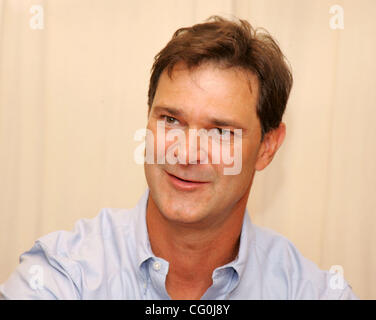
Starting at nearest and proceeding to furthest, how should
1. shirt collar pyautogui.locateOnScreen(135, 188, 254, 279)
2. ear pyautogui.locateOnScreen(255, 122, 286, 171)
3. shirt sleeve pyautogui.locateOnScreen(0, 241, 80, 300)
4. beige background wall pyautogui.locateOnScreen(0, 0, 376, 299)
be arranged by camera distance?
shirt sleeve pyautogui.locateOnScreen(0, 241, 80, 300)
shirt collar pyautogui.locateOnScreen(135, 188, 254, 279)
ear pyautogui.locateOnScreen(255, 122, 286, 171)
beige background wall pyautogui.locateOnScreen(0, 0, 376, 299)

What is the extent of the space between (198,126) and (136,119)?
2.32ft

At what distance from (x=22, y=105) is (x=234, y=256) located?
3.08 ft

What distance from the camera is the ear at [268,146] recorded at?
4.83 feet

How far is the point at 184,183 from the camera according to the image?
1284mm

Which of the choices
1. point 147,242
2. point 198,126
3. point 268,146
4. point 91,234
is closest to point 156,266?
point 147,242

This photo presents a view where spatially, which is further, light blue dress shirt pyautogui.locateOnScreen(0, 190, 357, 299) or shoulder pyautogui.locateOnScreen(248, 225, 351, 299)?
shoulder pyautogui.locateOnScreen(248, 225, 351, 299)

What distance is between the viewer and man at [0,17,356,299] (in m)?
1.28

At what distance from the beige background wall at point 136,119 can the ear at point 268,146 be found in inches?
20.7

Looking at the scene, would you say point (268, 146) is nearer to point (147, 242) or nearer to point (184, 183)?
point (184, 183)

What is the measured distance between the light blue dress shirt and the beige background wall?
0.53 m

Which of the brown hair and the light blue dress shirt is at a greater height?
the brown hair

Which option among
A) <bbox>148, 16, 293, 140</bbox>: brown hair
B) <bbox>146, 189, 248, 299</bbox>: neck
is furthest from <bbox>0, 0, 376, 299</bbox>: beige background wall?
<bbox>146, 189, 248, 299</bbox>: neck

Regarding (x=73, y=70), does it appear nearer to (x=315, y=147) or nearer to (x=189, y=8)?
(x=189, y=8)

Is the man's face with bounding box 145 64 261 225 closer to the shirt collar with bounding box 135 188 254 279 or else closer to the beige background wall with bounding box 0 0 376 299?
the shirt collar with bounding box 135 188 254 279
